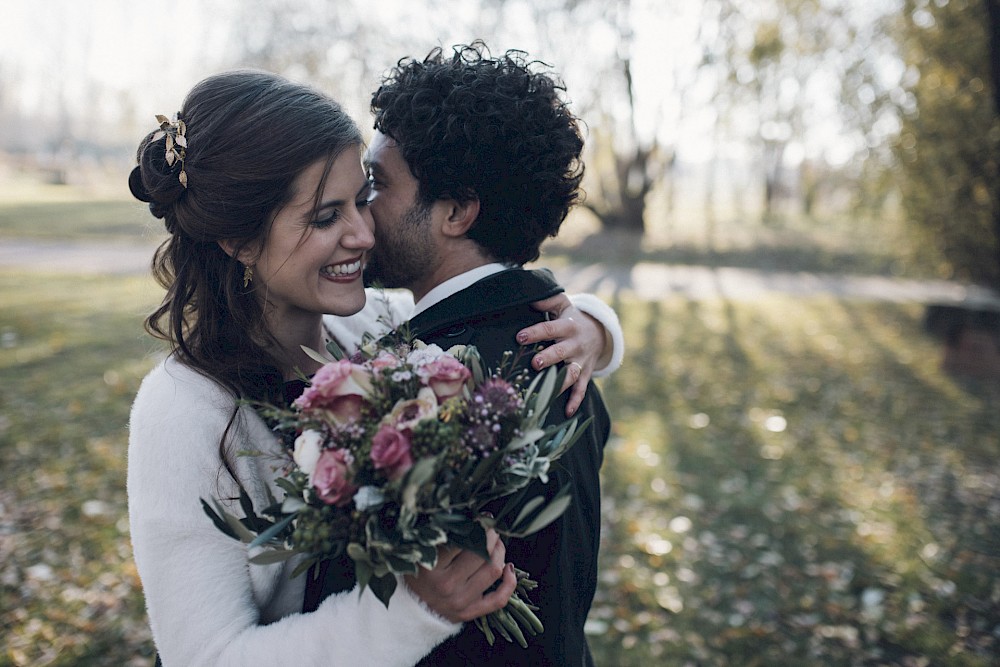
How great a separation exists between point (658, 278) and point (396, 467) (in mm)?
15190

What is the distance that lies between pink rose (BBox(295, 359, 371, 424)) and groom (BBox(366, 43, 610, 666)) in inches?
22.4

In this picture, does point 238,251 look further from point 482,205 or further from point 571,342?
point 571,342

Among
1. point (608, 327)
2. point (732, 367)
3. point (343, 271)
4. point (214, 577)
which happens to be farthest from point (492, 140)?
point (732, 367)

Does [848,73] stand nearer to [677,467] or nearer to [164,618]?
[677,467]

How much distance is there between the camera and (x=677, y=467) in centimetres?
648

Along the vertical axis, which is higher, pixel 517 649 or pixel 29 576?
pixel 517 649

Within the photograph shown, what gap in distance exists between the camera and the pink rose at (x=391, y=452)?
1250 mm

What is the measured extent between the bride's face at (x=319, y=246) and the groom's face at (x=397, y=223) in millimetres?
114

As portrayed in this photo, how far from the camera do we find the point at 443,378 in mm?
1360

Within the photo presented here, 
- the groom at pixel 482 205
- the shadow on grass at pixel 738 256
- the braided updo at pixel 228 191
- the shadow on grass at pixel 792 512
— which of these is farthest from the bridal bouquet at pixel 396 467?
the shadow on grass at pixel 738 256

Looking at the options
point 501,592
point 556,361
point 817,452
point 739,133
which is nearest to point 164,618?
point 501,592

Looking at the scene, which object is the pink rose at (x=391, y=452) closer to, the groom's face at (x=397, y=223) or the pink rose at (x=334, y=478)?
the pink rose at (x=334, y=478)

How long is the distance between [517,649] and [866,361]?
955 centimetres

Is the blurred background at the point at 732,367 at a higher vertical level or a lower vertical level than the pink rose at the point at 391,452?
lower
